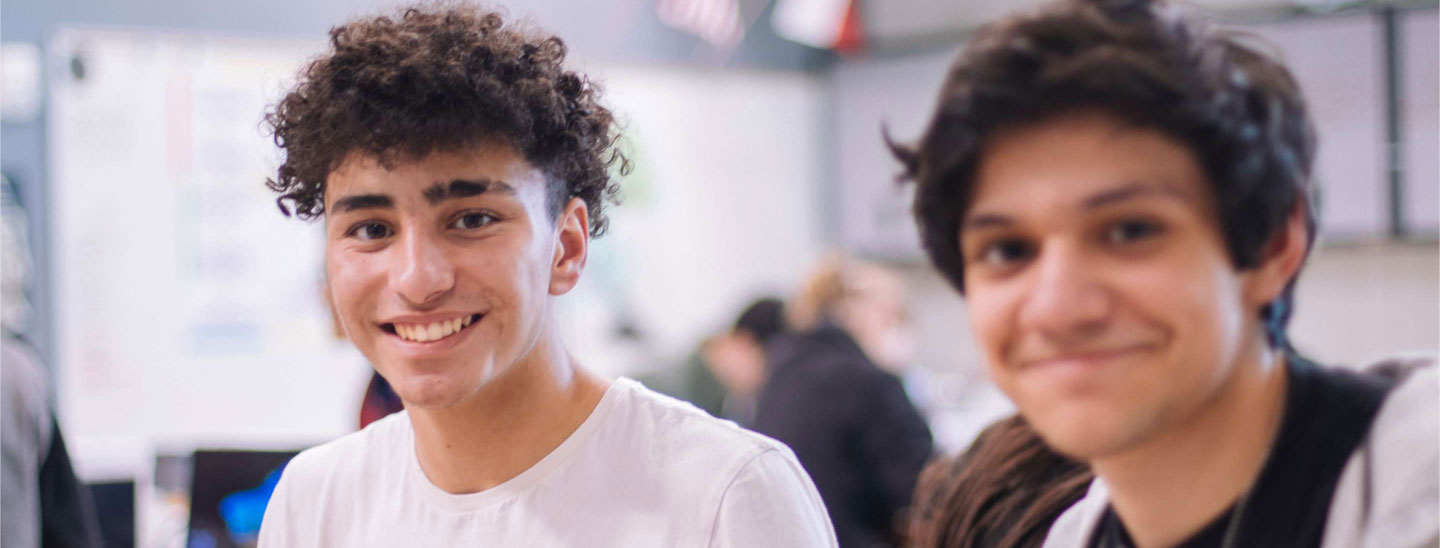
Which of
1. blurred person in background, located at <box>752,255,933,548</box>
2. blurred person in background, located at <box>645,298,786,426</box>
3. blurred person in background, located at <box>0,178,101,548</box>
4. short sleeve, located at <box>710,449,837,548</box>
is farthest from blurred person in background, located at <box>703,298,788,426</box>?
short sleeve, located at <box>710,449,837,548</box>

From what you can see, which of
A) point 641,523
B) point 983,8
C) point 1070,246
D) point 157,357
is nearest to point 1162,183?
point 1070,246

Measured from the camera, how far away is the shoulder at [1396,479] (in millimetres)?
813

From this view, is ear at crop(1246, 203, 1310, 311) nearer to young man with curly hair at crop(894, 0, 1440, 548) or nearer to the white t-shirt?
young man with curly hair at crop(894, 0, 1440, 548)

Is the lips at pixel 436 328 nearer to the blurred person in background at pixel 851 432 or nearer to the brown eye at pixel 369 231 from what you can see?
the brown eye at pixel 369 231

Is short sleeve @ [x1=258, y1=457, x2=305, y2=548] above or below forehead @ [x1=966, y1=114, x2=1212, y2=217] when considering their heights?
below

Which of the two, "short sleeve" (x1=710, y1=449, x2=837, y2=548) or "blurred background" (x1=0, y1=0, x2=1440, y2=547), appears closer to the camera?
"short sleeve" (x1=710, y1=449, x2=837, y2=548)

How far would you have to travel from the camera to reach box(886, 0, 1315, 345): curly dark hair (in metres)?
0.83

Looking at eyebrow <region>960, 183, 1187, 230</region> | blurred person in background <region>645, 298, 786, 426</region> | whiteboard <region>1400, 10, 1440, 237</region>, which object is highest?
eyebrow <region>960, 183, 1187, 230</region>

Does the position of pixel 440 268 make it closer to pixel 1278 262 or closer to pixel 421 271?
pixel 421 271

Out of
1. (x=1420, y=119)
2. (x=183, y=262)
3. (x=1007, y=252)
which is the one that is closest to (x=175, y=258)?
(x=183, y=262)

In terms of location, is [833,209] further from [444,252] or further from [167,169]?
[444,252]

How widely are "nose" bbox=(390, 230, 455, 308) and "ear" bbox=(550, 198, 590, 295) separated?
0.15 metres

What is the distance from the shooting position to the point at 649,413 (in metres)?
1.43

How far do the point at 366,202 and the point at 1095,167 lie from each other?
82cm
